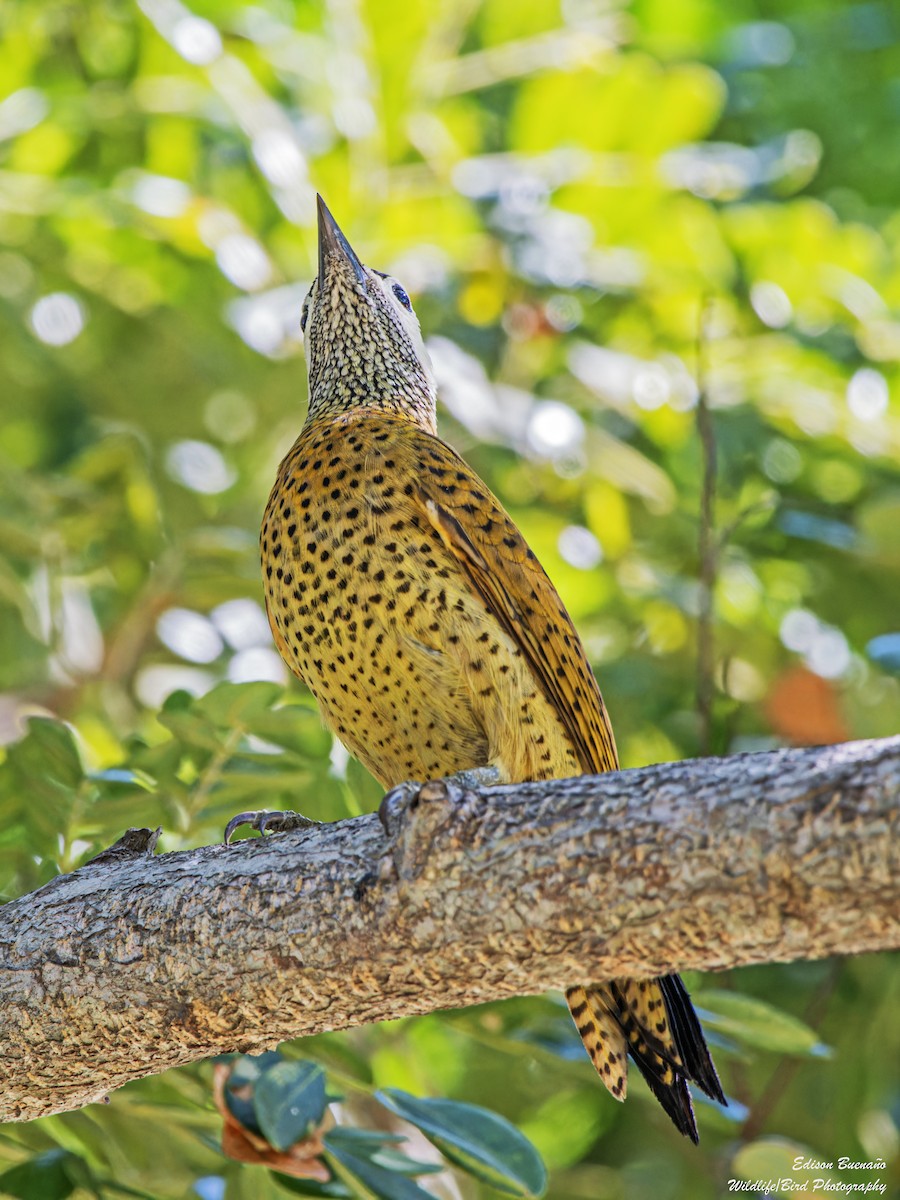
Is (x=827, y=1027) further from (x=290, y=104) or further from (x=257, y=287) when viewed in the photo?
(x=290, y=104)

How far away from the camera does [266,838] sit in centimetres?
276

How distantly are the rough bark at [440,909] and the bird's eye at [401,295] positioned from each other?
94.3 inches

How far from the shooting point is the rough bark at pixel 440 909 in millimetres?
2141

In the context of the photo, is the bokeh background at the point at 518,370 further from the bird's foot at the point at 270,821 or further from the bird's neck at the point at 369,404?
the bird's foot at the point at 270,821

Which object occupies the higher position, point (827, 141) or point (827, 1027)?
point (827, 141)

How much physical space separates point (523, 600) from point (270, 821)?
0.84 meters

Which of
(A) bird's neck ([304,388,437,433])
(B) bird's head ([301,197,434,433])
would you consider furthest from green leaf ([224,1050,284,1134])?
(B) bird's head ([301,197,434,433])

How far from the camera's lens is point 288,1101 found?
2.77 metres

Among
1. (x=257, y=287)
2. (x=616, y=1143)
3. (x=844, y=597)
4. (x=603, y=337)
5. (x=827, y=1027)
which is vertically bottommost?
(x=616, y=1143)

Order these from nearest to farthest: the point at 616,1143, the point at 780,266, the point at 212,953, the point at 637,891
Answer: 1. the point at 637,891
2. the point at 212,953
3. the point at 780,266
4. the point at 616,1143

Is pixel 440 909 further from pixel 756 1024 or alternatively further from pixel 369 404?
pixel 369 404

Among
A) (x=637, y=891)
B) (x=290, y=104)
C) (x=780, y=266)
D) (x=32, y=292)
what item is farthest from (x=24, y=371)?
(x=637, y=891)

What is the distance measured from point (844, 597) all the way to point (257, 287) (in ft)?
7.38

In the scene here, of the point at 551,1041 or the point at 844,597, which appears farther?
the point at 844,597
